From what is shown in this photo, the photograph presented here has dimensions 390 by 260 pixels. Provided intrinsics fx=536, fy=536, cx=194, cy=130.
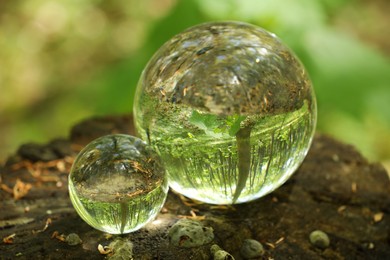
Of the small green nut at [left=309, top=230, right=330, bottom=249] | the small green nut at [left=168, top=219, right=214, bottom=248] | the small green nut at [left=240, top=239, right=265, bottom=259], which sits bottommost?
the small green nut at [left=309, top=230, right=330, bottom=249]

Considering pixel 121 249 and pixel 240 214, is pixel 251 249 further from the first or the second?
pixel 121 249

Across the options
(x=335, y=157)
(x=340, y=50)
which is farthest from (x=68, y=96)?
(x=335, y=157)

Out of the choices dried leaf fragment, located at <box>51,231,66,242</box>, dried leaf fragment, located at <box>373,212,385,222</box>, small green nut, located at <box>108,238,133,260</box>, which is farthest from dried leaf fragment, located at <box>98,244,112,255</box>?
dried leaf fragment, located at <box>373,212,385,222</box>

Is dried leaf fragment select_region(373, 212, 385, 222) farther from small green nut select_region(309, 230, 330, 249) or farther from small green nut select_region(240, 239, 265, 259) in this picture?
small green nut select_region(240, 239, 265, 259)

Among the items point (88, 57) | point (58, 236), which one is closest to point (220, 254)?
point (58, 236)

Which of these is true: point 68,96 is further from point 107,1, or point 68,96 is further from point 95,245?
point 95,245
